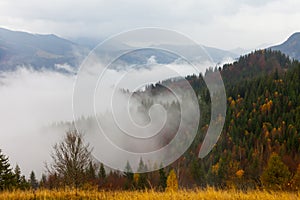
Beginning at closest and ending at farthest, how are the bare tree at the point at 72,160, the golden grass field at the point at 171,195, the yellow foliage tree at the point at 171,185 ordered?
1. the golden grass field at the point at 171,195
2. the yellow foliage tree at the point at 171,185
3. the bare tree at the point at 72,160

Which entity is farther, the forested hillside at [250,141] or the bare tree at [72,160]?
the forested hillside at [250,141]

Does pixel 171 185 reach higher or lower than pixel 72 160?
lower

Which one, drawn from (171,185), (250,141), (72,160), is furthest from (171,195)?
(250,141)

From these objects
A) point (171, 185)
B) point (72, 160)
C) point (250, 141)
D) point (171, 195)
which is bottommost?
point (250, 141)

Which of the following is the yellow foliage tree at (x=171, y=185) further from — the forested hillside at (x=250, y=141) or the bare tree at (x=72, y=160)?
the forested hillside at (x=250, y=141)

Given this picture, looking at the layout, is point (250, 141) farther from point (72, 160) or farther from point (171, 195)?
point (171, 195)

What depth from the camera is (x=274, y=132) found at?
149125 millimetres

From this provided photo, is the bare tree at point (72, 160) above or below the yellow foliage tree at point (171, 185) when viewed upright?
above

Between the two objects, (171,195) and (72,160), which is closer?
(171,195)

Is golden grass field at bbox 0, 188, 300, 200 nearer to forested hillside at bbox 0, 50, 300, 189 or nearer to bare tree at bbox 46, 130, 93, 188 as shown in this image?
bare tree at bbox 46, 130, 93, 188

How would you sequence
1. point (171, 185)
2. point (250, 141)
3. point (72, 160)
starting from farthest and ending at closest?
1. point (250, 141)
2. point (72, 160)
3. point (171, 185)

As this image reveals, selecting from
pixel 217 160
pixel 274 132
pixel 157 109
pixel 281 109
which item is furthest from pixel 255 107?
pixel 157 109

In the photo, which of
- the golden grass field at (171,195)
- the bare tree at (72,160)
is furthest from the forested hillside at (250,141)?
the golden grass field at (171,195)

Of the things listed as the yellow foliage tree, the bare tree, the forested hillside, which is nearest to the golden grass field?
the yellow foliage tree
